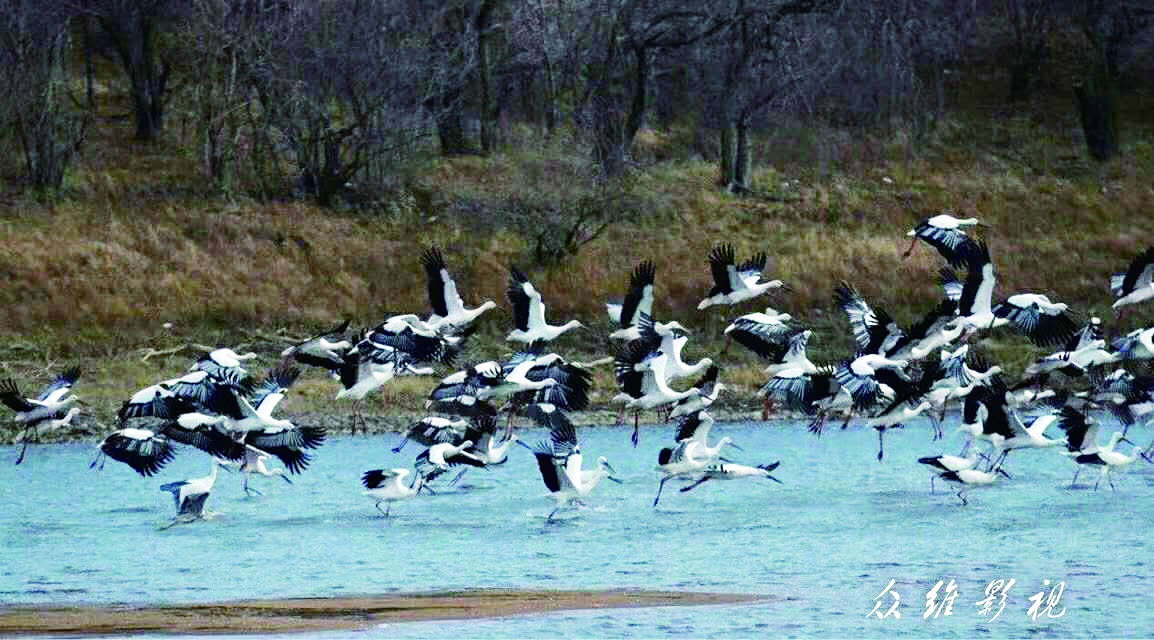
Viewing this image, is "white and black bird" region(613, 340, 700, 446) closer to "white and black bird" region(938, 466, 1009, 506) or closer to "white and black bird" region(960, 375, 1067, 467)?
"white and black bird" region(938, 466, 1009, 506)

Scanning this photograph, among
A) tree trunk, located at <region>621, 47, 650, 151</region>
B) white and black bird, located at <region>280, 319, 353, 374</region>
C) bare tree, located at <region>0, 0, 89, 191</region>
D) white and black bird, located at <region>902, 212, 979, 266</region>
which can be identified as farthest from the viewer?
tree trunk, located at <region>621, 47, 650, 151</region>

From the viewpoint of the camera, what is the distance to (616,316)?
25.6 m

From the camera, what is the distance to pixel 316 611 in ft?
50.8

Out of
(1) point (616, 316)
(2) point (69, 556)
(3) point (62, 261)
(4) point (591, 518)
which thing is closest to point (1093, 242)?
(1) point (616, 316)

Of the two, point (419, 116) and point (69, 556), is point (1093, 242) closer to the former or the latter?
point (419, 116)

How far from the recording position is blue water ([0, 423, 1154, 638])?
15055 mm

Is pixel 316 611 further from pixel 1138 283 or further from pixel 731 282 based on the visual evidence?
pixel 1138 283

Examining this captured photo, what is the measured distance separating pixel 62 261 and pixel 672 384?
10414 mm

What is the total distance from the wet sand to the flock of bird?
3.16m

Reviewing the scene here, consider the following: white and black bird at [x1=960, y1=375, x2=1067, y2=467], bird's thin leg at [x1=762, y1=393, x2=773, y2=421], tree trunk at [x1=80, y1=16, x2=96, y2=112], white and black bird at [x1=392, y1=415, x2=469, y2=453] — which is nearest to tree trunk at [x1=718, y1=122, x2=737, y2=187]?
tree trunk at [x1=80, y1=16, x2=96, y2=112]

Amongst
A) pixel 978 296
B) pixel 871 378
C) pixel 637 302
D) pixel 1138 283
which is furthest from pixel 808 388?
pixel 1138 283

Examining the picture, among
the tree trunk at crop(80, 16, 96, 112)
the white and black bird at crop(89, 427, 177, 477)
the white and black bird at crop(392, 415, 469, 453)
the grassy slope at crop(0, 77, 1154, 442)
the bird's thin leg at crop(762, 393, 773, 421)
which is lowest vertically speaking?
the bird's thin leg at crop(762, 393, 773, 421)

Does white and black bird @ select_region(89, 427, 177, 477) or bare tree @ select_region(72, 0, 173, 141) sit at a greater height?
bare tree @ select_region(72, 0, 173, 141)

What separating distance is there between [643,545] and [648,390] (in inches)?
149
